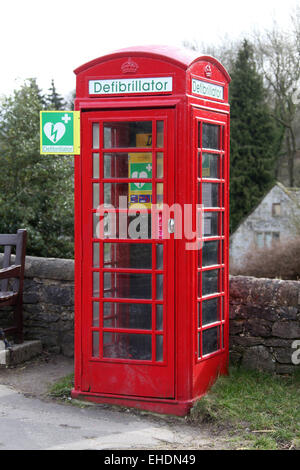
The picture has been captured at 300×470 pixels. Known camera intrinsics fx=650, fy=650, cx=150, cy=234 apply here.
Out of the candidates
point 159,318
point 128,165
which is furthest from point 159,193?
point 159,318

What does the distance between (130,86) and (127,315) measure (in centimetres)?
171

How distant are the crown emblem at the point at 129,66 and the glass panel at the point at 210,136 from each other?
2.17ft

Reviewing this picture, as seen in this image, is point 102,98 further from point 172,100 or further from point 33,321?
point 33,321

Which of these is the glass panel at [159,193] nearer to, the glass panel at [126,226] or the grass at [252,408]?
the glass panel at [126,226]

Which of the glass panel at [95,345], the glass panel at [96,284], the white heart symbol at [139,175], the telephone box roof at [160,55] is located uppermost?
the telephone box roof at [160,55]

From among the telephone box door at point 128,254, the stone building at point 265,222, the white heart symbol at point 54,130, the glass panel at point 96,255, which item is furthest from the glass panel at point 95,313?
the stone building at point 265,222

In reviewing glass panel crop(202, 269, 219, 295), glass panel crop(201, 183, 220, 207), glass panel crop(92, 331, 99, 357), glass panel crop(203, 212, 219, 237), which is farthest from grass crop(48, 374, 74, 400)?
glass panel crop(201, 183, 220, 207)

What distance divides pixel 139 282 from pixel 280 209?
21.3 meters

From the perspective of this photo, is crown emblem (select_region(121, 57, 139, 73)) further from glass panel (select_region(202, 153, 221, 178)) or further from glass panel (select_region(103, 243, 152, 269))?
glass panel (select_region(103, 243, 152, 269))

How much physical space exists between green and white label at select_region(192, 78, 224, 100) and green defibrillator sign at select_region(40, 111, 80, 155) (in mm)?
905

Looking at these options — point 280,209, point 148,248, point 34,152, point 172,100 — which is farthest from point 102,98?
point 280,209

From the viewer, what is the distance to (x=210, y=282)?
511 cm

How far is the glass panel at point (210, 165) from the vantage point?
16.3ft

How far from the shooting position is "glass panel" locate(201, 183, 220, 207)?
16.3 ft
